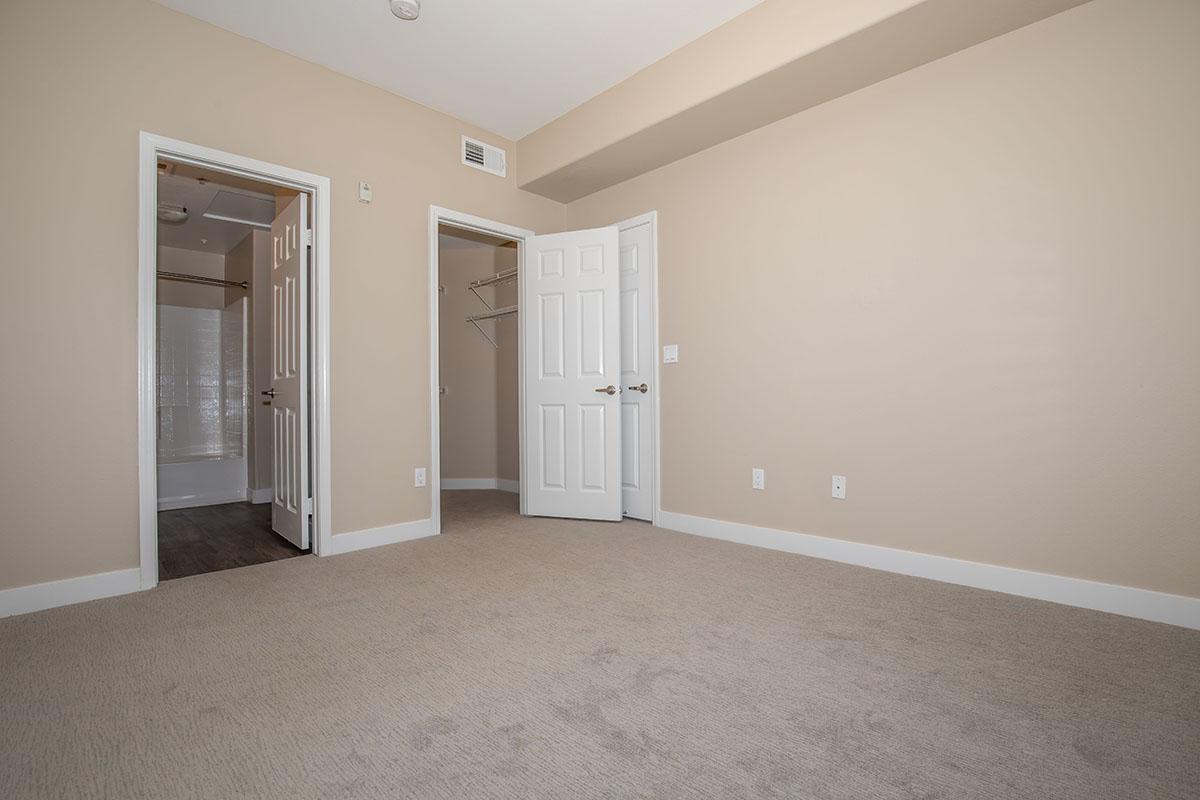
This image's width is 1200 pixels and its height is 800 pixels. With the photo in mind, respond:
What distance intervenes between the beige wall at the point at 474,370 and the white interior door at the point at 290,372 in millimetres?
2321

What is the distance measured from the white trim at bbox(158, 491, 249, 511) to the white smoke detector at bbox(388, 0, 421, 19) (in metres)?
4.39

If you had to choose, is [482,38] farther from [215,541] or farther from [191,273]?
[191,273]

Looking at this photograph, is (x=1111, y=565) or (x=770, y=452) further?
(x=770, y=452)

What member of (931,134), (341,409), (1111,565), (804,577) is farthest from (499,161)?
(1111,565)

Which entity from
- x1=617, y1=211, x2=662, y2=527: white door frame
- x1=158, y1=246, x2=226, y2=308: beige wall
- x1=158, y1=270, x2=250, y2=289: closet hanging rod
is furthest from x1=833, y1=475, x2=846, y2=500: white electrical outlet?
x1=158, y1=246, x2=226, y2=308: beige wall

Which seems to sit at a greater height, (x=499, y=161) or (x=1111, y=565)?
(x=499, y=161)

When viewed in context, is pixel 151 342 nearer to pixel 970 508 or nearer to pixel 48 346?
pixel 48 346

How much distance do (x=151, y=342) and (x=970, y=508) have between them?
3.97m

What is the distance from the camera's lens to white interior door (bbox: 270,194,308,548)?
11.0 ft

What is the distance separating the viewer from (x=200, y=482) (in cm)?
508

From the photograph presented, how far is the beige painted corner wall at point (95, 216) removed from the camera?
2.36m

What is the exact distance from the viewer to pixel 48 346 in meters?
2.42

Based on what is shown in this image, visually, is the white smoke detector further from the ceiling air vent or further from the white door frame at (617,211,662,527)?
the white door frame at (617,211,662,527)

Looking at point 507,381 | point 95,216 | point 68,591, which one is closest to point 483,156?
point 95,216
